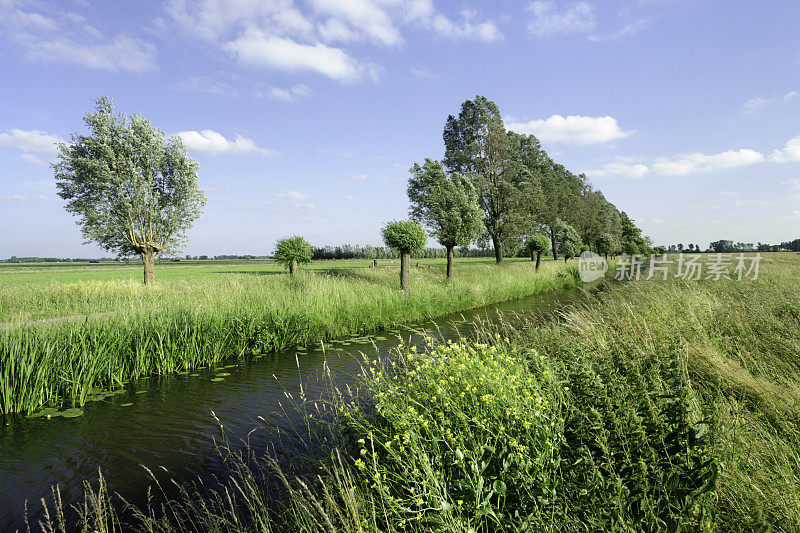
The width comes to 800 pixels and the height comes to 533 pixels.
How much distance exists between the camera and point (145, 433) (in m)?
5.70

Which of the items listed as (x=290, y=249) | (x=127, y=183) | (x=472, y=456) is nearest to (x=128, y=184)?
(x=127, y=183)

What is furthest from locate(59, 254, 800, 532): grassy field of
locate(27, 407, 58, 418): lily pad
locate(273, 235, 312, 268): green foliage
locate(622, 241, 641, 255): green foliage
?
locate(622, 241, 641, 255): green foliage

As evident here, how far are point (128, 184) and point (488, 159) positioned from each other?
28273 millimetres

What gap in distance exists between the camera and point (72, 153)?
56.3 feet

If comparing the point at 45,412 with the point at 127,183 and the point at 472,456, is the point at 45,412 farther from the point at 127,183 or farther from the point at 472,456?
the point at 127,183

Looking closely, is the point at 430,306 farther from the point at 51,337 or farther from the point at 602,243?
the point at 602,243

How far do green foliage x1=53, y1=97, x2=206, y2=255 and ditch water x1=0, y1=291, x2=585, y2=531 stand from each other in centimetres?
1367

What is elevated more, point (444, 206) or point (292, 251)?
point (444, 206)

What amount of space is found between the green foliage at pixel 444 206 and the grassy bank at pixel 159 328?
561cm

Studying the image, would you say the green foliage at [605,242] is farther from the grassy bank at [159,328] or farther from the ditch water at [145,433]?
the ditch water at [145,433]

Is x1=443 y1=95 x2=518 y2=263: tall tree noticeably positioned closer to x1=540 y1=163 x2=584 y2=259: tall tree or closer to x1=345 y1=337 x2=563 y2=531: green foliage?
x1=540 y1=163 x2=584 y2=259: tall tree

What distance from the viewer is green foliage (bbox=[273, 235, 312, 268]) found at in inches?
789

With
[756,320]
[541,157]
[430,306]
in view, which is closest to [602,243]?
[541,157]

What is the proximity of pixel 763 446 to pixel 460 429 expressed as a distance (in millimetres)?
2673
